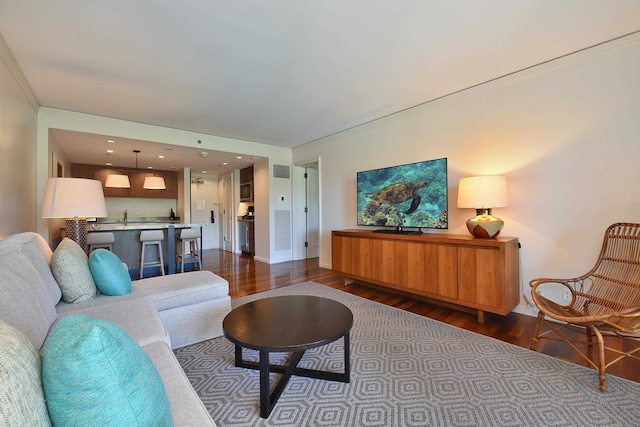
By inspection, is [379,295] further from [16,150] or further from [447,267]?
[16,150]

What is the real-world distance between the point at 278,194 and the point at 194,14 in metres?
3.93

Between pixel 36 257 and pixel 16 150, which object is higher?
pixel 16 150

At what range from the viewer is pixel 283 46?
2.23 metres

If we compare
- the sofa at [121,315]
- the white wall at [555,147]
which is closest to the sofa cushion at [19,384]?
the sofa at [121,315]

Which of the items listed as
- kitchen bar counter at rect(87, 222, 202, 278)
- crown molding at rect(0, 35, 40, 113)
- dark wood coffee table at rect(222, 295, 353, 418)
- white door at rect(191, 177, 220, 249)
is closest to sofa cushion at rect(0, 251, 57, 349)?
dark wood coffee table at rect(222, 295, 353, 418)

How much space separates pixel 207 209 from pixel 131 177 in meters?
2.00

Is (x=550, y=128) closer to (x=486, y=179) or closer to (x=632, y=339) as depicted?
(x=486, y=179)

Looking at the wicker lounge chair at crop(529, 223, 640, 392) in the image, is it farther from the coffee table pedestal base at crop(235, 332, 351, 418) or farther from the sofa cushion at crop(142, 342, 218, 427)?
the sofa cushion at crop(142, 342, 218, 427)

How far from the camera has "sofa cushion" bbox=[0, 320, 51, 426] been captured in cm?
50

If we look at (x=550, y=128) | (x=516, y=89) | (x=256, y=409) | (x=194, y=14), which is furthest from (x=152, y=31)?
(x=550, y=128)

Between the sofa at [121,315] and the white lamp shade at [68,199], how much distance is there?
0.46 meters

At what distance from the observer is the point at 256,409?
1.51 meters

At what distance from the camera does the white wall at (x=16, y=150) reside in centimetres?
219

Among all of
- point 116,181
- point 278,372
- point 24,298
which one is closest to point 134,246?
point 116,181
